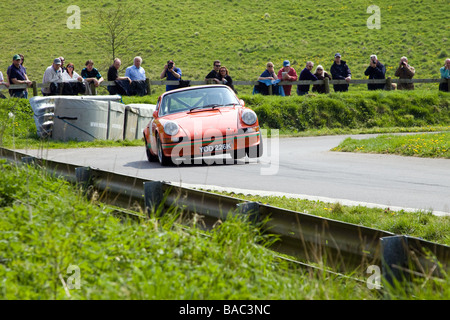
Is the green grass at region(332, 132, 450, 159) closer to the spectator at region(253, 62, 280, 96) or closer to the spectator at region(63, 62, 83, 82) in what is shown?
the spectator at region(253, 62, 280, 96)

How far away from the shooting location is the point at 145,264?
470 centimetres

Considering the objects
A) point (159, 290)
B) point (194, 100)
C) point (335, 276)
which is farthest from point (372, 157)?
point (159, 290)

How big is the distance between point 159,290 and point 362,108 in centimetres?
2201

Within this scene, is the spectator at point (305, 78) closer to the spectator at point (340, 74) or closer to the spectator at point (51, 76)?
the spectator at point (340, 74)

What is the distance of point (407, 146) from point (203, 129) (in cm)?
537

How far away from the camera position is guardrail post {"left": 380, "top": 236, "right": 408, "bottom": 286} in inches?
171

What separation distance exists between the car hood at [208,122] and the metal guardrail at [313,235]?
5.19 metres

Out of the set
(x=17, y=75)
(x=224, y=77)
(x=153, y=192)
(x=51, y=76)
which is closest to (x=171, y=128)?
(x=153, y=192)

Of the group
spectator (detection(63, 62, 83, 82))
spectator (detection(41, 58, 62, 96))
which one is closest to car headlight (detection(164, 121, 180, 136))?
spectator (detection(41, 58, 62, 96))

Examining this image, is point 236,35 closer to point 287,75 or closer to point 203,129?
point 287,75

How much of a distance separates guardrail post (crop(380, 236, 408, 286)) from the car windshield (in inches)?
372

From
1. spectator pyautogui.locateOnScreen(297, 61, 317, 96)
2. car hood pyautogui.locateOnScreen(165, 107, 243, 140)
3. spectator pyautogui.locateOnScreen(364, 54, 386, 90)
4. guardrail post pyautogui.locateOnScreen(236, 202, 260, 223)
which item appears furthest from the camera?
spectator pyautogui.locateOnScreen(364, 54, 386, 90)

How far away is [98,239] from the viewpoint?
17.5 ft
